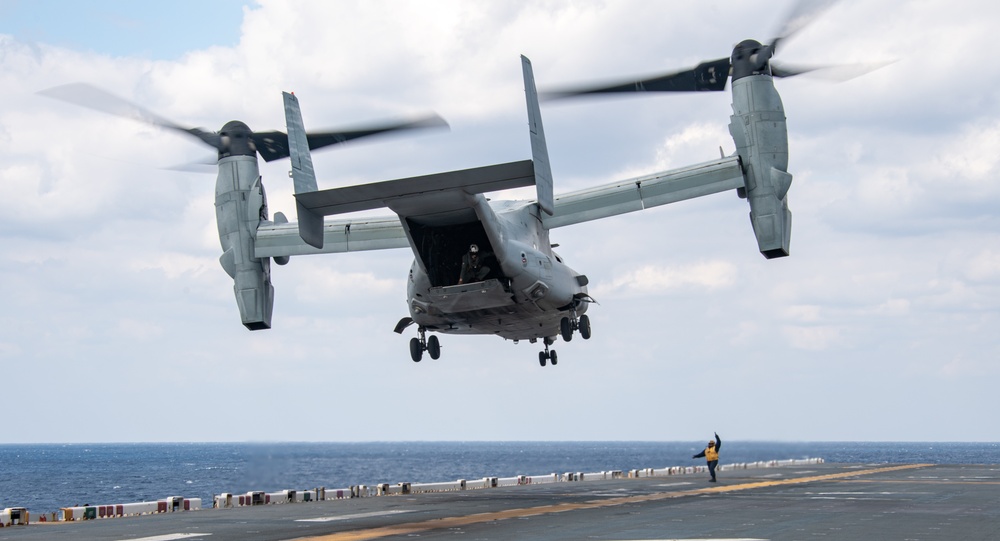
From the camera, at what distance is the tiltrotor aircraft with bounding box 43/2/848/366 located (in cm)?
2227

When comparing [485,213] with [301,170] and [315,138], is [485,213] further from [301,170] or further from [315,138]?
[315,138]

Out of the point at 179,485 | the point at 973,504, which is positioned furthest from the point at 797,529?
the point at 179,485

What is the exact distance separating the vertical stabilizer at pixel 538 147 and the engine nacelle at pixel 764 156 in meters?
6.89

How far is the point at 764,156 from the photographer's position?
26344 mm

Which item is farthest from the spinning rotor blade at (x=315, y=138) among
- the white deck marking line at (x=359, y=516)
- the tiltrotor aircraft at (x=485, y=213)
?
the white deck marking line at (x=359, y=516)

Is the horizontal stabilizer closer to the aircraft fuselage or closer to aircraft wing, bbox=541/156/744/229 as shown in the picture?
the aircraft fuselage

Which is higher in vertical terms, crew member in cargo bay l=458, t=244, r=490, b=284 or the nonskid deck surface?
crew member in cargo bay l=458, t=244, r=490, b=284

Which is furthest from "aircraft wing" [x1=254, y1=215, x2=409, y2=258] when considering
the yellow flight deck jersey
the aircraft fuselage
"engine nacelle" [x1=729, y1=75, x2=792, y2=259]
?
the yellow flight deck jersey

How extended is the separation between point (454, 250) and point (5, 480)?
371 ft

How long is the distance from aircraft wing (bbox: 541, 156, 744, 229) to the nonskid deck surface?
26.8 ft

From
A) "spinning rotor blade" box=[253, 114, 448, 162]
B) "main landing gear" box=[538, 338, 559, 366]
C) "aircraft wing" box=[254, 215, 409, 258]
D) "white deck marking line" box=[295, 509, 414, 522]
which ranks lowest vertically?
"white deck marking line" box=[295, 509, 414, 522]

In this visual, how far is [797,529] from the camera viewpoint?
63.5ft

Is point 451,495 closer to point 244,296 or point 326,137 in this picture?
point 244,296

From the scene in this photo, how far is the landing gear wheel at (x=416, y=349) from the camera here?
31422mm
